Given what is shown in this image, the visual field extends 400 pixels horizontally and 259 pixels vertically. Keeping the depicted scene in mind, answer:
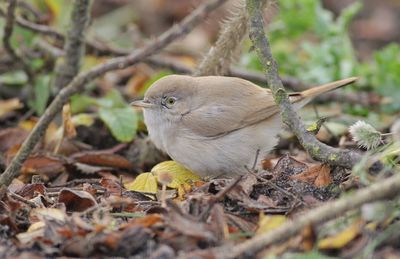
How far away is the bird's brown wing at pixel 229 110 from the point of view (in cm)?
492

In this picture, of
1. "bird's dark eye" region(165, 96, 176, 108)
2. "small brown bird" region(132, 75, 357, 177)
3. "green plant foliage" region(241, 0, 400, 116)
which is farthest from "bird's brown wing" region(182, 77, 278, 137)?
"green plant foliage" region(241, 0, 400, 116)

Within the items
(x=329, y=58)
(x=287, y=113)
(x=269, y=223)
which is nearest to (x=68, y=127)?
(x=287, y=113)

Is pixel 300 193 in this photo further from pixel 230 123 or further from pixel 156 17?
pixel 156 17

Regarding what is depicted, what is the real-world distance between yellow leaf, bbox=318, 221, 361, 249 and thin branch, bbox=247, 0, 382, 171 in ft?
1.57

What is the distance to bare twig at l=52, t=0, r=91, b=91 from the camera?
574cm

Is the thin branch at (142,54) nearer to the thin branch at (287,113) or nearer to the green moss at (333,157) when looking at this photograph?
the thin branch at (287,113)

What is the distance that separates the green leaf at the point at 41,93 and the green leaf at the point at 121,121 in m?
0.61

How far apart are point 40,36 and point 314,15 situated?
268 cm

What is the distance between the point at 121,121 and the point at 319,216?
3.12 m

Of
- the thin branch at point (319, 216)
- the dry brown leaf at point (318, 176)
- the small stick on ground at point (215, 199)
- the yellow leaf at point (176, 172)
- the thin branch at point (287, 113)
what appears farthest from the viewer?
the yellow leaf at point (176, 172)

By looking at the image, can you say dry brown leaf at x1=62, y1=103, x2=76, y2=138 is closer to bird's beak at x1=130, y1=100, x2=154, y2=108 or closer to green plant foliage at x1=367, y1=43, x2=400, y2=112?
bird's beak at x1=130, y1=100, x2=154, y2=108

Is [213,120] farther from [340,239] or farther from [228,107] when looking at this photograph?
[340,239]

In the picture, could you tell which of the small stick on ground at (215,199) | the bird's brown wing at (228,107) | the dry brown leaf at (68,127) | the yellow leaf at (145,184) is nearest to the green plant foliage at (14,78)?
the dry brown leaf at (68,127)

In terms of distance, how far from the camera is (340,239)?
10.2 feet
